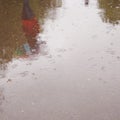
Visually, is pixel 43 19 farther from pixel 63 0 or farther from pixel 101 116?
pixel 101 116

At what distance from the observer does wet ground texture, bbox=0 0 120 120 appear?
30.2ft

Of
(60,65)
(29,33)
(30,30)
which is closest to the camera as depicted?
(60,65)

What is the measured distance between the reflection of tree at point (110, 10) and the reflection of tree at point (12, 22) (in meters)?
3.76

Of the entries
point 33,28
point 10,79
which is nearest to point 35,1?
point 33,28

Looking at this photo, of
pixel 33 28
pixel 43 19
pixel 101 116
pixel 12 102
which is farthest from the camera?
pixel 43 19

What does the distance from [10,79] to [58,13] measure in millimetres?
10298

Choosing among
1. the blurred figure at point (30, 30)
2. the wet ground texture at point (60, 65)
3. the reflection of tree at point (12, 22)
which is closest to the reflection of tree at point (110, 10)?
the wet ground texture at point (60, 65)

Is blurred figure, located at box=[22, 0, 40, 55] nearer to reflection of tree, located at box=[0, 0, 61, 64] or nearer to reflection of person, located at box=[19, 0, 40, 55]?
reflection of person, located at box=[19, 0, 40, 55]

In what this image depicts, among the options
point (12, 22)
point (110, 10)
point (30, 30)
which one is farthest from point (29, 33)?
point (110, 10)

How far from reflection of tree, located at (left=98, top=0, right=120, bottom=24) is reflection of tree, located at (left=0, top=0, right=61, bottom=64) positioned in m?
3.76

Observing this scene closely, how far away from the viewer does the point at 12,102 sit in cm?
966

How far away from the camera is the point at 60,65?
1226 cm

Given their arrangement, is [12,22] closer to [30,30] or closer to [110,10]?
[30,30]

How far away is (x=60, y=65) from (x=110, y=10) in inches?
391
